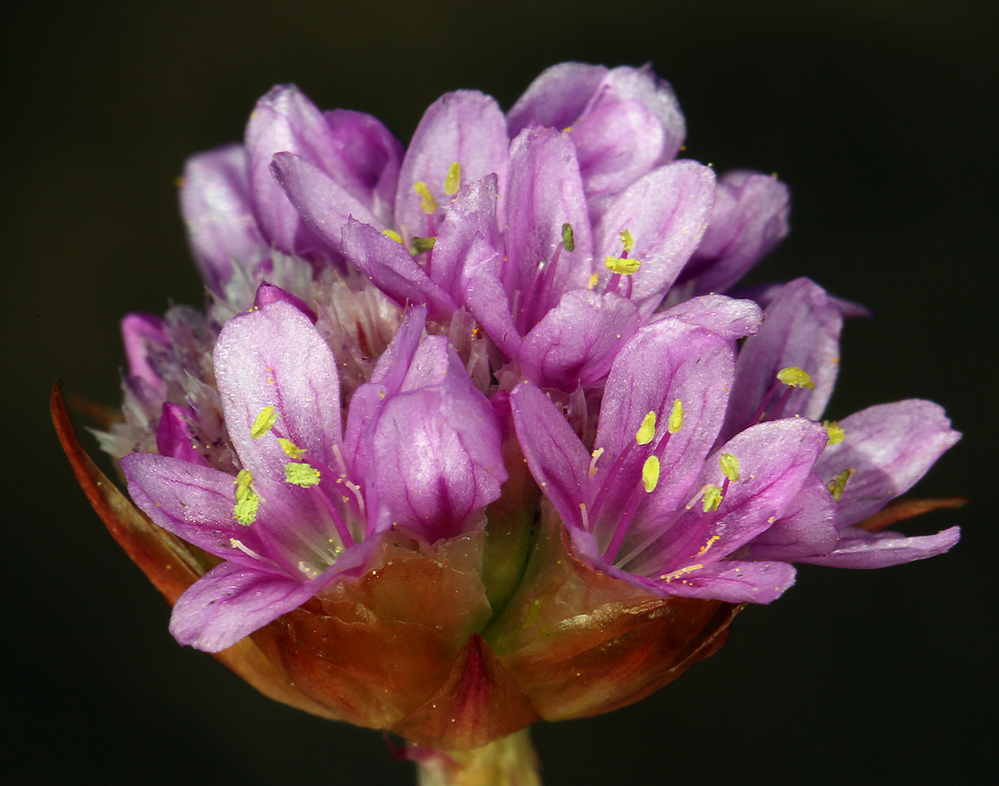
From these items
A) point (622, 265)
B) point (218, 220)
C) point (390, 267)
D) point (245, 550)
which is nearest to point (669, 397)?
point (622, 265)

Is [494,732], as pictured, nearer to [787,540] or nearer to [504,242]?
[787,540]

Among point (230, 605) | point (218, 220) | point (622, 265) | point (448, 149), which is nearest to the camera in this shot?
point (230, 605)

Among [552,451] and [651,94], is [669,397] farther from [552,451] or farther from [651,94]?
[651,94]

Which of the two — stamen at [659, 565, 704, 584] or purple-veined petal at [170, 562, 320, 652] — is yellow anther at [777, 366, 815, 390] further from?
purple-veined petal at [170, 562, 320, 652]

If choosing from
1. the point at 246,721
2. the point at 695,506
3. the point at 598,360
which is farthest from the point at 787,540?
the point at 246,721

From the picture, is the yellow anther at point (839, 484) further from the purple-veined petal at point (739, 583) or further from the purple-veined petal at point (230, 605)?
the purple-veined petal at point (230, 605)

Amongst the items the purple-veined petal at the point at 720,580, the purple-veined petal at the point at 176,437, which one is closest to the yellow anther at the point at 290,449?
the purple-veined petal at the point at 176,437
